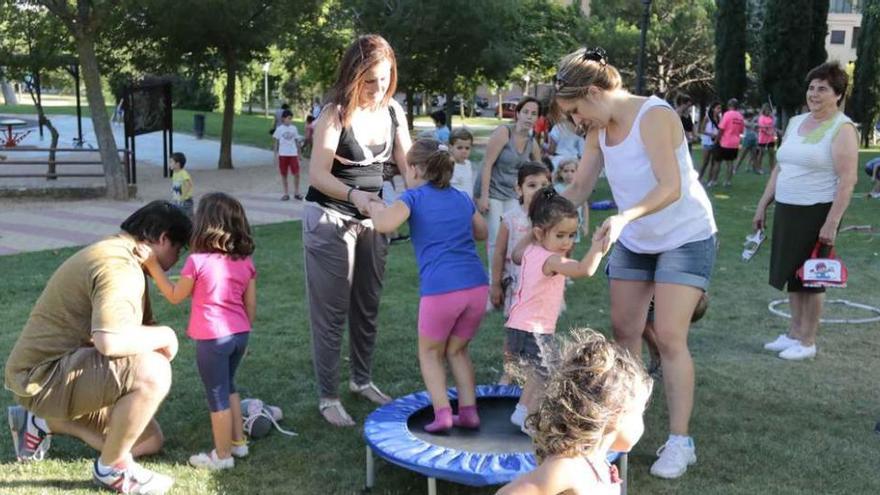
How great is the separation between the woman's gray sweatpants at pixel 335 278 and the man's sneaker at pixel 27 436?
1361mm

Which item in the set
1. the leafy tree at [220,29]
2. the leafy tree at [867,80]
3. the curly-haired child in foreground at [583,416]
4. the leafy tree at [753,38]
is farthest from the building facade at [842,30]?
the curly-haired child in foreground at [583,416]

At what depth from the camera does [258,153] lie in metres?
25.0

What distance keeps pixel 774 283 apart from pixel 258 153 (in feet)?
68.3

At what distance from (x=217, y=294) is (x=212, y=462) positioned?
0.79 meters

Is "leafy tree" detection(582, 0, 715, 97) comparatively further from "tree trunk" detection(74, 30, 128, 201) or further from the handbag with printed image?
the handbag with printed image

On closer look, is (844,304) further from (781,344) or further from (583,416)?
(583,416)

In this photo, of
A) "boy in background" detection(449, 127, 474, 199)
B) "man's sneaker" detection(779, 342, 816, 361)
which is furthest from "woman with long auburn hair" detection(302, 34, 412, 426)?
"man's sneaker" detection(779, 342, 816, 361)

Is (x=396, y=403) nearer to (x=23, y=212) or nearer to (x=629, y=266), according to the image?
(x=629, y=266)

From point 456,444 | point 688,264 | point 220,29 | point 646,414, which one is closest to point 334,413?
point 456,444

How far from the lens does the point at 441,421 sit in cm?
395

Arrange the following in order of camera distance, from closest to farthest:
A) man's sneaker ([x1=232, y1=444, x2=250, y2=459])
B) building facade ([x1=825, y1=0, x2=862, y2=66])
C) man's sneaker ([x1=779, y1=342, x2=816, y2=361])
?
man's sneaker ([x1=232, y1=444, x2=250, y2=459])
man's sneaker ([x1=779, y1=342, x2=816, y2=361])
building facade ([x1=825, y1=0, x2=862, y2=66])

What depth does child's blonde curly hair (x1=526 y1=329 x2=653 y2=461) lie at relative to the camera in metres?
2.19

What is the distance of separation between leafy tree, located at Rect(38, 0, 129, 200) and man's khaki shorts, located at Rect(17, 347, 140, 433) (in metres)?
11.6

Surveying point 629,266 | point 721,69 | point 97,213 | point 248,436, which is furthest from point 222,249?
point 721,69
